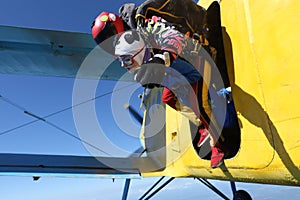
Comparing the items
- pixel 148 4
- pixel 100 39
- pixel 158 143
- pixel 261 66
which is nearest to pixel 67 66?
pixel 158 143

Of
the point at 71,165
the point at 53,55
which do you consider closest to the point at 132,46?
the point at 71,165

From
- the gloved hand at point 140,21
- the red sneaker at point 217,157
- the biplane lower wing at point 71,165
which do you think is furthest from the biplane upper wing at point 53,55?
the red sneaker at point 217,157

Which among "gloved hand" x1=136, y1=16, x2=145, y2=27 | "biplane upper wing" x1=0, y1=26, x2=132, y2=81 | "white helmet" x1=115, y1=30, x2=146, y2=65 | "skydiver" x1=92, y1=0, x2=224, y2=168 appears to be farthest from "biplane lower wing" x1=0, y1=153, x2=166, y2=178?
"gloved hand" x1=136, y1=16, x2=145, y2=27

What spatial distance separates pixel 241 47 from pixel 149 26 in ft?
2.05

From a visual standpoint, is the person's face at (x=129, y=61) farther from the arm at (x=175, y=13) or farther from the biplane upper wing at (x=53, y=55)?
the biplane upper wing at (x=53, y=55)

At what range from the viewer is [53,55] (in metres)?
3.82

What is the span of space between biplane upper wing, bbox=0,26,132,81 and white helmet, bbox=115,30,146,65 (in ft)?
6.44

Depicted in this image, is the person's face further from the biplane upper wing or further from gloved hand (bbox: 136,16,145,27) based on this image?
the biplane upper wing

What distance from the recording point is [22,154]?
325cm

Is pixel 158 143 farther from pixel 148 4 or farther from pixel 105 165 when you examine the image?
pixel 148 4

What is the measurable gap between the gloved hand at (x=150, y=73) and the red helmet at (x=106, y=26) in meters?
0.51

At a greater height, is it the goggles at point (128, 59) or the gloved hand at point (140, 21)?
the gloved hand at point (140, 21)

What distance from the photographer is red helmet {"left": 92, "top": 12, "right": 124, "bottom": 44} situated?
1.73 m

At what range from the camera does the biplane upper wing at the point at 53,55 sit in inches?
130
